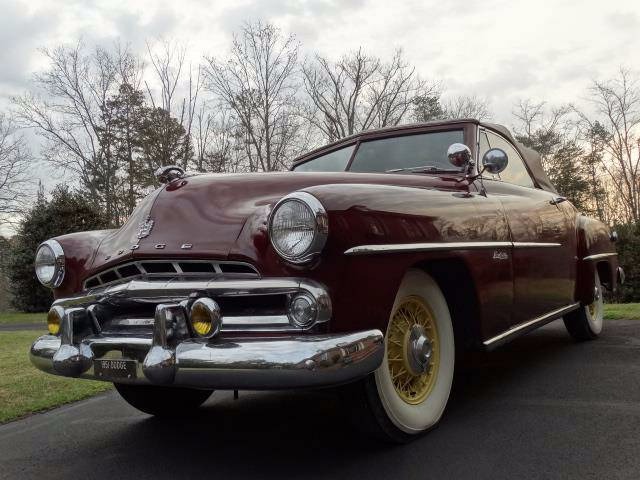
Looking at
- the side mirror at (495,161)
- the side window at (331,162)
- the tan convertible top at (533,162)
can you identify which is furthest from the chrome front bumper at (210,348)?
the tan convertible top at (533,162)

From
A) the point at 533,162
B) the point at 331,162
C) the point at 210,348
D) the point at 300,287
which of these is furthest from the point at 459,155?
the point at 533,162

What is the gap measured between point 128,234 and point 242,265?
778mm

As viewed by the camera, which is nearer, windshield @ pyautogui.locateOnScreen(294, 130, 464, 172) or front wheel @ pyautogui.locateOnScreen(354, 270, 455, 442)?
front wheel @ pyautogui.locateOnScreen(354, 270, 455, 442)

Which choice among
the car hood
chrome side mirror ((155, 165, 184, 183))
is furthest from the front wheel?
chrome side mirror ((155, 165, 184, 183))

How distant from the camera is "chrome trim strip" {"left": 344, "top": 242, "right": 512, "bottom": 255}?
7.36ft

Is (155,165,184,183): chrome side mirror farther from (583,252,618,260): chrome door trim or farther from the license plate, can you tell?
(583,252,618,260): chrome door trim

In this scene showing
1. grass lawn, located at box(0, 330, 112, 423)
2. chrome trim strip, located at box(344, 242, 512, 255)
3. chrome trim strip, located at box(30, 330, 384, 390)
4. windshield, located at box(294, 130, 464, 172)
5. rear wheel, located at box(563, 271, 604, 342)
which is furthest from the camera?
rear wheel, located at box(563, 271, 604, 342)

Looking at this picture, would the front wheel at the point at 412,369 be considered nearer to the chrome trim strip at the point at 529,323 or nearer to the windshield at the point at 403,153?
the chrome trim strip at the point at 529,323

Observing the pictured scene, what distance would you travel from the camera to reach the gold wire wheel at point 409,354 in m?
2.60

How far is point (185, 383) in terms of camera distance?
2.11 meters

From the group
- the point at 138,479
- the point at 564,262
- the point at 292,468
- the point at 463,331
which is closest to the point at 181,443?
the point at 138,479

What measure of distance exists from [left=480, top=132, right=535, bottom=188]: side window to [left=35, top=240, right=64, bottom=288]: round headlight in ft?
9.31

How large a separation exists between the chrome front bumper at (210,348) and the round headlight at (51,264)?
0.47m

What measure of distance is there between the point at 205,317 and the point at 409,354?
977 mm
